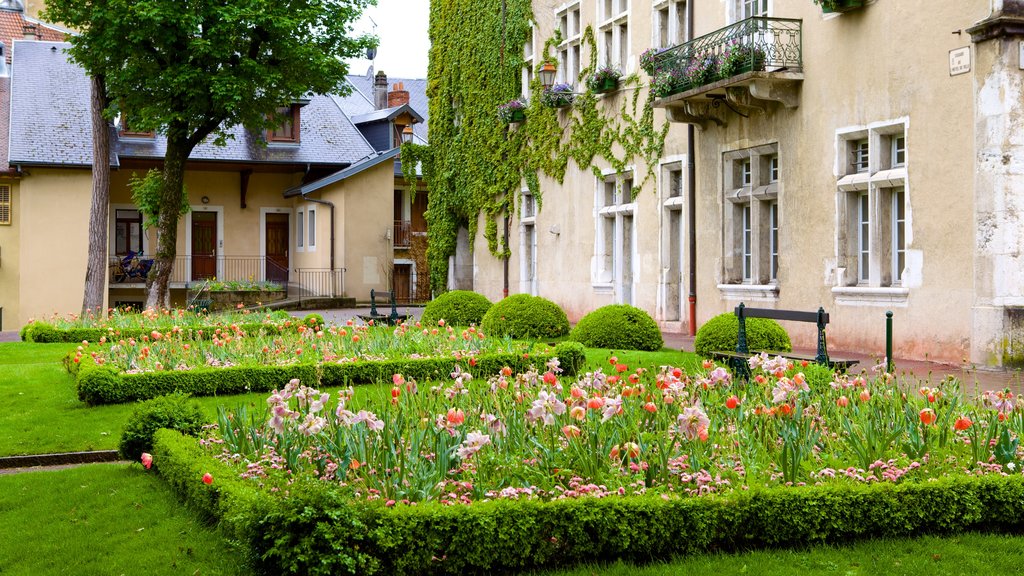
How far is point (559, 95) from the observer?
2534cm

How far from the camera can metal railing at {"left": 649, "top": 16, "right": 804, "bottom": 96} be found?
17.9 metres

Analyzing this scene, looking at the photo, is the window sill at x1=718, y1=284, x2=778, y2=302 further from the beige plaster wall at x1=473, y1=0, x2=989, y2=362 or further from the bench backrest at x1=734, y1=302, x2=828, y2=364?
the bench backrest at x1=734, y1=302, x2=828, y2=364

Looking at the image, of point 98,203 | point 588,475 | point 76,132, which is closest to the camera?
point 588,475

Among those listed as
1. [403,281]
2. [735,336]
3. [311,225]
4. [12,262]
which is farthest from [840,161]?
[12,262]

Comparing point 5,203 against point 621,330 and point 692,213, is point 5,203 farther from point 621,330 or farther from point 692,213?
point 621,330

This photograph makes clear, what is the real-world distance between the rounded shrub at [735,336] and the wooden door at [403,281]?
2619 cm

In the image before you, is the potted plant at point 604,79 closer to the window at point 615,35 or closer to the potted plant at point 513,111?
the window at point 615,35

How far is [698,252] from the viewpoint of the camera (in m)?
20.8

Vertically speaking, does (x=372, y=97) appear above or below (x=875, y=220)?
above

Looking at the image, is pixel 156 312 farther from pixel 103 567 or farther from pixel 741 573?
pixel 741 573

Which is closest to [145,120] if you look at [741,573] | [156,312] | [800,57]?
[156,312]

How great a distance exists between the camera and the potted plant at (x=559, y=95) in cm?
2533

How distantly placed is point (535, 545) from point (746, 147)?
47.7 feet

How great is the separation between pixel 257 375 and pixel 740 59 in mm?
9490
